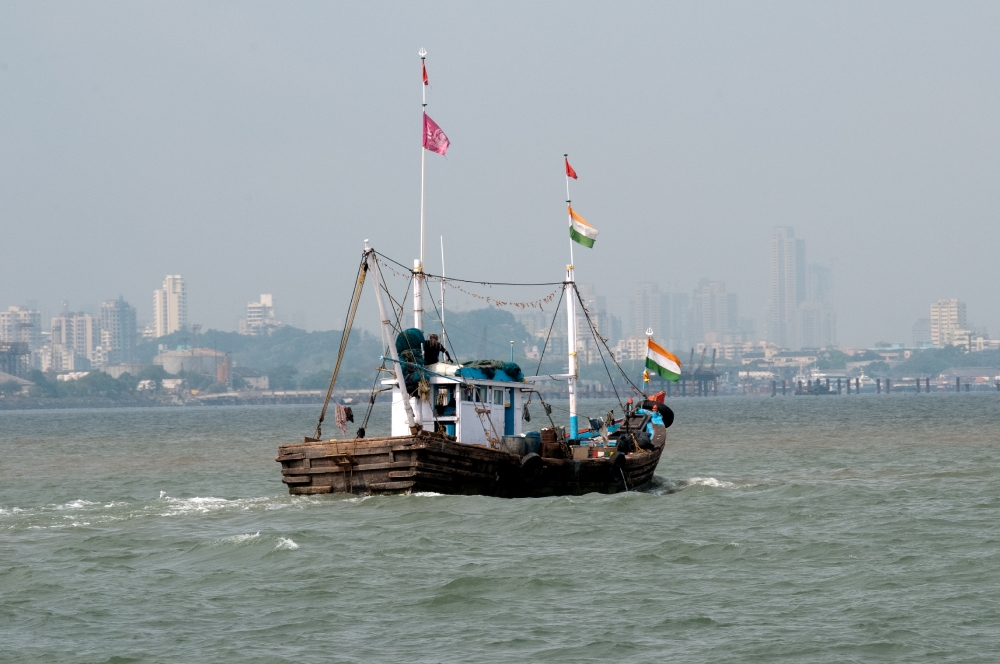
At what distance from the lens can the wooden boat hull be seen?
3350cm

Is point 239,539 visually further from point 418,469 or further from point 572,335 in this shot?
point 572,335

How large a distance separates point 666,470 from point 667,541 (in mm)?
24655

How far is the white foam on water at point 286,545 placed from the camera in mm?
27266

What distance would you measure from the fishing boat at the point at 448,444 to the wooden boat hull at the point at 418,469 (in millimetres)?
26

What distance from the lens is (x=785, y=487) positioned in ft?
126

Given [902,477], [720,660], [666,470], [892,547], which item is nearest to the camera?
[720,660]

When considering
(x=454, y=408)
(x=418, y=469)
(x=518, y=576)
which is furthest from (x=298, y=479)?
(x=518, y=576)

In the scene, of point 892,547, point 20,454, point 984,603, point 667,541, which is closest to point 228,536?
point 667,541

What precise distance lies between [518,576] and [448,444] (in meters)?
10.2

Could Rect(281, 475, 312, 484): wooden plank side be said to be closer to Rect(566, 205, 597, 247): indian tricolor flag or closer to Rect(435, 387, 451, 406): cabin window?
Rect(435, 387, 451, 406): cabin window

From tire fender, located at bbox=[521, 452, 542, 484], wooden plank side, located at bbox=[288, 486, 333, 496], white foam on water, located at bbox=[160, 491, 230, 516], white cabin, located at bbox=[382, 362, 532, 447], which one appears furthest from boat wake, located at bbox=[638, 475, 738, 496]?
white foam on water, located at bbox=[160, 491, 230, 516]

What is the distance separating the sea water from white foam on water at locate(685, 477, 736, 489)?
1.98 ft

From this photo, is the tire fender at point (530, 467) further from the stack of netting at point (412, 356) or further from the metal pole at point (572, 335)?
the metal pole at point (572, 335)

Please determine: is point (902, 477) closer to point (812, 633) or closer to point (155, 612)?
point (812, 633)
